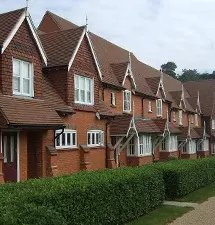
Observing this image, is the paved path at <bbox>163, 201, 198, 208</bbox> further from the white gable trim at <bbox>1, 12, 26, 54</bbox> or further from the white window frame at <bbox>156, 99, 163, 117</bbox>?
the white window frame at <bbox>156, 99, 163, 117</bbox>

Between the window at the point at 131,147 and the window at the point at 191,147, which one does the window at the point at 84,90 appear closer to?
the window at the point at 131,147

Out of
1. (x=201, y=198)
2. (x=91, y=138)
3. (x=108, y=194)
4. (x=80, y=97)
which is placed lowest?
(x=201, y=198)

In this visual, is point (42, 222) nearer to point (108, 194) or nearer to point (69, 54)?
point (108, 194)

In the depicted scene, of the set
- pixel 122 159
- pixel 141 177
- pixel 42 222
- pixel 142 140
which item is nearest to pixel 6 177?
pixel 141 177

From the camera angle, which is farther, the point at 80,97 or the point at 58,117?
the point at 80,97

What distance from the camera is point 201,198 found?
18.5m

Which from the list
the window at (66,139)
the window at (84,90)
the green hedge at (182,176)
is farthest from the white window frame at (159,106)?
the window at (66,139)

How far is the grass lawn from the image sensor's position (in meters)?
13.0

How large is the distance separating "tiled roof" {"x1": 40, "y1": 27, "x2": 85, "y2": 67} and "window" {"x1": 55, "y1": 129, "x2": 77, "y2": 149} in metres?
3.41

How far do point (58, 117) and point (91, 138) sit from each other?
452 cm

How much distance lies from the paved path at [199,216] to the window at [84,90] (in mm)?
8170

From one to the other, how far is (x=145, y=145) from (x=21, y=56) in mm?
16116

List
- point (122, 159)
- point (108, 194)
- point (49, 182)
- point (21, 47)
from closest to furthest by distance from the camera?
1. point (49, 182)
2. point (108, 194)
3. point (21, 47)
4. point (122, 159)

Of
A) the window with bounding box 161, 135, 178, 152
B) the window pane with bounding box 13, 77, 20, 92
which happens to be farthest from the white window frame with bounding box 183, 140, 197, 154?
the window pane with bounding box 13, 77, 20, 92
